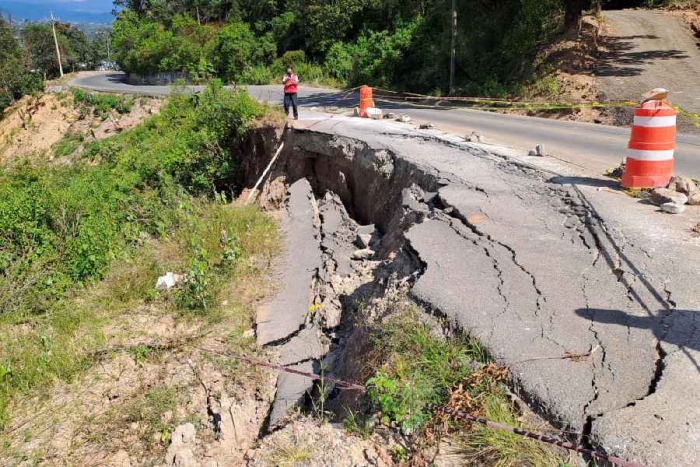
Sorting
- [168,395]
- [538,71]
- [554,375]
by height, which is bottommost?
[168,395]

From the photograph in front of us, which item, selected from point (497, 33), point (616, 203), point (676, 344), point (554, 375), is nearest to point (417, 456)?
point (554, 375)

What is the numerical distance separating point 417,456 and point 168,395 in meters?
2.75

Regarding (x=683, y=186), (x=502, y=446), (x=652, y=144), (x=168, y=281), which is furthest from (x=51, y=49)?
(x=502, y=446)

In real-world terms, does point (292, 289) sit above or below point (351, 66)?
below

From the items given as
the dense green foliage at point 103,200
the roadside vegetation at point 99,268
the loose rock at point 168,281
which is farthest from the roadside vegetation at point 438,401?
the dense green foliage at point 103,200

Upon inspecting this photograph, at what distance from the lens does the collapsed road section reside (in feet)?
10.1

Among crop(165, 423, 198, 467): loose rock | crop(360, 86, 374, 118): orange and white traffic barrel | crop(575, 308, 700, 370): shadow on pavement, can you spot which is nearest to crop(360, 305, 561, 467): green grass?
crop(575, 308, 700, 370): shadow on pavement

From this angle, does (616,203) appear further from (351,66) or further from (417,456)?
(351,66)

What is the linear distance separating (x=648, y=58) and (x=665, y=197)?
46.5ft

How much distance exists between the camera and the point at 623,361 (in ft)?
11.0

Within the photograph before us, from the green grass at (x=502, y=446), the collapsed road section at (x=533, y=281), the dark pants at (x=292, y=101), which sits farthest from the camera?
the dark pants at (x=292, y=101)

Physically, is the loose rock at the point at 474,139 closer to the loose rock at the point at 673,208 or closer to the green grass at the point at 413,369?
the loose rock at the point at 673,208

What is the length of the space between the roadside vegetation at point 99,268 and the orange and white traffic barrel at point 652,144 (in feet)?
15.9

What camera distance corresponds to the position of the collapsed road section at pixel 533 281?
3070 mm
